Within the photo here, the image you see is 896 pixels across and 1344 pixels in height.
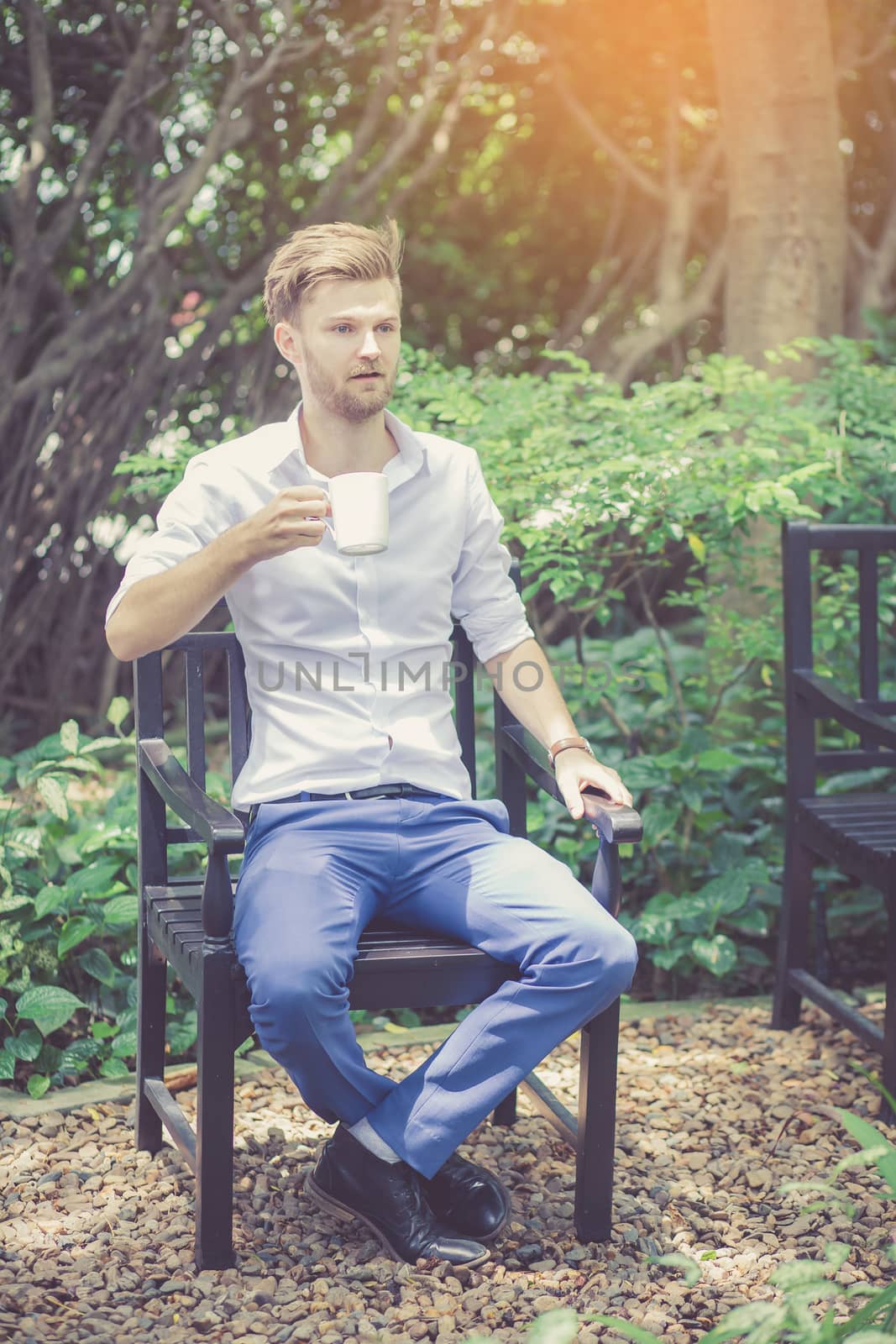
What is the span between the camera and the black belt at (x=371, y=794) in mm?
2404

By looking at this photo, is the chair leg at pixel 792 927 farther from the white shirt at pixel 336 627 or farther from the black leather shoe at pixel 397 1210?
the black leather shoe at pixel 397 1210

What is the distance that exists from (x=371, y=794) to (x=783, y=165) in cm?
280

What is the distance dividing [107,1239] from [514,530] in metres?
1.84

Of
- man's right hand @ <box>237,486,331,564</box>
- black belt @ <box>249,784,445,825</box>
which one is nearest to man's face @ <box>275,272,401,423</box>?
man's right hand @ <box>237,486,331,564</box>

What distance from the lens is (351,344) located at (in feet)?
8.05

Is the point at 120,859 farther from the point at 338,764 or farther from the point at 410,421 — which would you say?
the point at 410,421

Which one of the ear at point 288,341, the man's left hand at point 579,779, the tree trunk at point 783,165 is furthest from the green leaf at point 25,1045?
the tree trunk at point 783,165

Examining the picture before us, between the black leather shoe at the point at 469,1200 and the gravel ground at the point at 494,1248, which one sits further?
the black leather shoe at the point at 469,1200

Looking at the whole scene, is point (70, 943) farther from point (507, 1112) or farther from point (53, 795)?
point (507, 1112)

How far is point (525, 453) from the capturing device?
3395 mm

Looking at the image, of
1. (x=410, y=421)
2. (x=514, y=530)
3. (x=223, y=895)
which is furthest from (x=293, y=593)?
(x=410, y=421)

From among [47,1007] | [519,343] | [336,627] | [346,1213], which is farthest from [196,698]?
[519,343]

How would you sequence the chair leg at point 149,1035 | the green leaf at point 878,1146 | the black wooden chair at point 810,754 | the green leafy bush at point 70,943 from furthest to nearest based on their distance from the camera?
the black wooden chair at point 810,754 → the green leafy bush at point 70,943 → the chair leg at point 149,1035 → the green leaf at point 878,1146

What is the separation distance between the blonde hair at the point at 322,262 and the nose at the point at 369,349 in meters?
0.11
